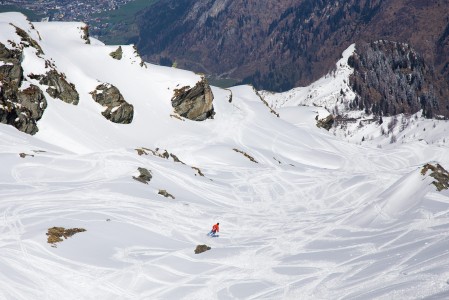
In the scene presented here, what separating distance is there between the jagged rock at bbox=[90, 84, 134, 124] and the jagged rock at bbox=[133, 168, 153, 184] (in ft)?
88.3

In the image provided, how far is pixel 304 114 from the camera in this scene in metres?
138

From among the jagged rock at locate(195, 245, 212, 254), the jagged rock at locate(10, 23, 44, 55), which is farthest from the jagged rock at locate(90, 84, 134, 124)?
the jagged rock at locate(195, 245, 212, 254)

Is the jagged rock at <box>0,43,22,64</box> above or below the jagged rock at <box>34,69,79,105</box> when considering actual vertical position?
above

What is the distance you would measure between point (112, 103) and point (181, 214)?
40.4 m

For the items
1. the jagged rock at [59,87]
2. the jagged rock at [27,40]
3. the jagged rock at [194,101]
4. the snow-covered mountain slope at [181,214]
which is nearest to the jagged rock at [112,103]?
the snow-covered mountain slope at [181,214]

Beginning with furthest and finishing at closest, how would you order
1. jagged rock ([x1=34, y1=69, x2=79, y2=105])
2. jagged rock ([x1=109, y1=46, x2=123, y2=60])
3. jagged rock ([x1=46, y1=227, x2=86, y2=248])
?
jagged rock ([x1=109, y1=46, x2=123, y2=60]) < jagged rock ([x1=34, y1=69, x2=79, y2=105]) < jagged rock ([x1=46, y1=227, x2=86, y2=248])

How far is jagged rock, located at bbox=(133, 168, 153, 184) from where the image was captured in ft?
178

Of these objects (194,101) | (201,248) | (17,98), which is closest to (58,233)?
(201,248)

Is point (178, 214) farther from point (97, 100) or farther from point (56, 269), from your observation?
point (97, 100)

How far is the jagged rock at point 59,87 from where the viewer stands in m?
76.2

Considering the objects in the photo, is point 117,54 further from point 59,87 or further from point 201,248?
point 201,248

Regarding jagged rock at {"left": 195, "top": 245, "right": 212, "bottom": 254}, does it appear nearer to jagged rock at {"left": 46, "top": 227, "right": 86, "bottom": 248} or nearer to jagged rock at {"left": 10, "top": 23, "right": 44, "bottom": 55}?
jagged rock at {"left": 46, "top": 227, "right": 86, "bottom": 248}

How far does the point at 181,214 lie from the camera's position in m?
46.2

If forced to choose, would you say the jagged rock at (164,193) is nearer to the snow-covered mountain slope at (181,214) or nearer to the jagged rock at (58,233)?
the snow-covered mountain slope at (181,214)
